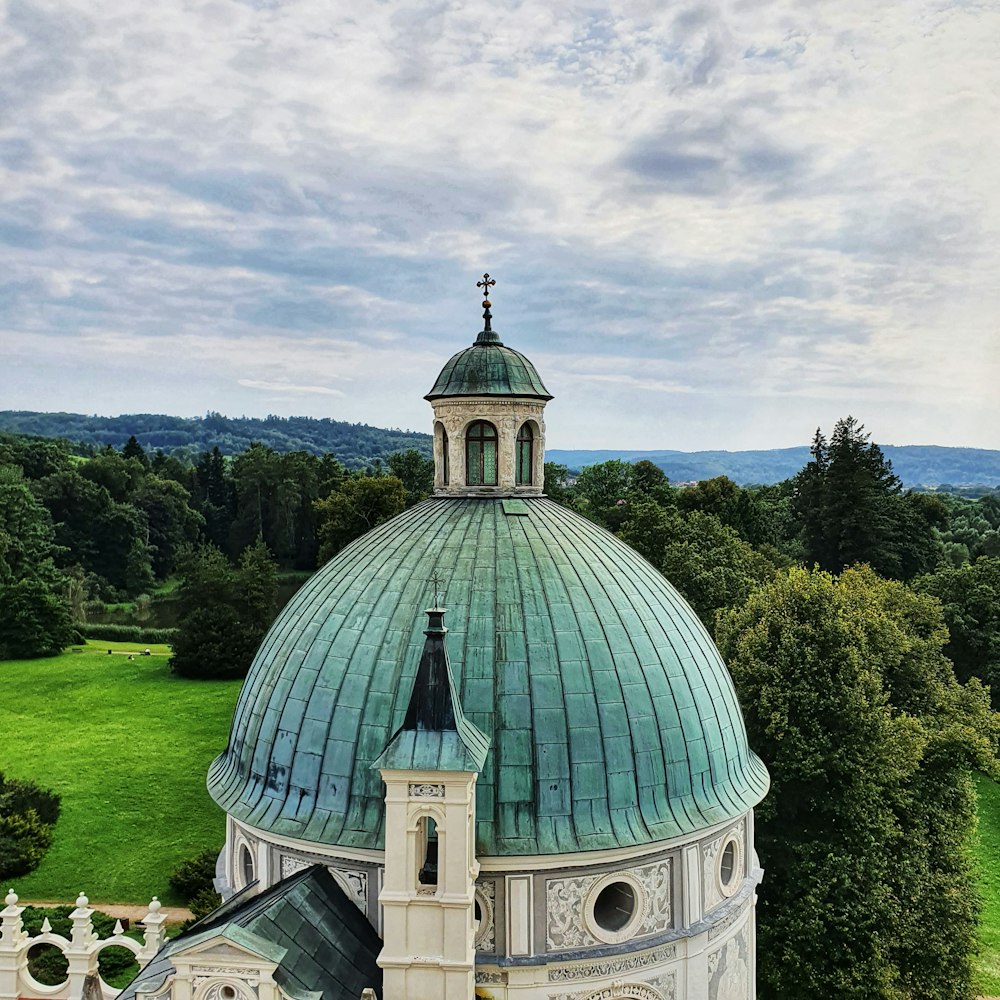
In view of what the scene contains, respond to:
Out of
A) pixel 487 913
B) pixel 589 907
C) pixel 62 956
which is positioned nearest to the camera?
pixel 487 913

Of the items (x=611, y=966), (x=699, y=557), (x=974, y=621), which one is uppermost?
(x=699, y=557)

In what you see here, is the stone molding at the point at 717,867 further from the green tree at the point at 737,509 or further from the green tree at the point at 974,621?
the green tree at the point at 737,509

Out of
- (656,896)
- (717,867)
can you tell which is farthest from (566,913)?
(717,867)

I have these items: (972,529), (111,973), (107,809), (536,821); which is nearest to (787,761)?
(536,821)

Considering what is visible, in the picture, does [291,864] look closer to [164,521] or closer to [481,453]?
[481,453]

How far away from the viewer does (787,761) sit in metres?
24.7

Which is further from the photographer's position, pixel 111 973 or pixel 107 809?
pixel 107 809

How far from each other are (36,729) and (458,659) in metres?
44.7

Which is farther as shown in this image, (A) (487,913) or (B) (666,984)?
(B) (666,984)

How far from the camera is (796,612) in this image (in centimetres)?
2802

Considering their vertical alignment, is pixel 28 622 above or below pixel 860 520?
below

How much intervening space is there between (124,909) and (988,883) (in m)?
32.4

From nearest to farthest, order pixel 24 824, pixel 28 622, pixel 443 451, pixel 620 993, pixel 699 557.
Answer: pixel 620 993 → pixel 443 451 → pixel 24 824 → pixel 699 557 → pixel 28 622

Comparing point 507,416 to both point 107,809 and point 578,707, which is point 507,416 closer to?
point 578,707
